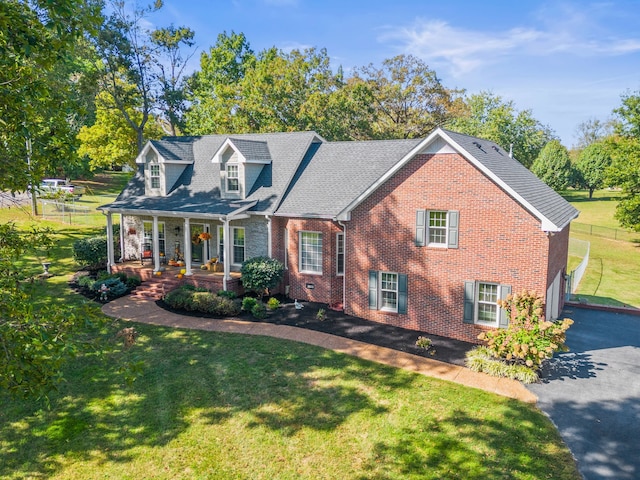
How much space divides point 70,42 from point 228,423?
9.08 meters

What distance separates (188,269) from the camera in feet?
76.5

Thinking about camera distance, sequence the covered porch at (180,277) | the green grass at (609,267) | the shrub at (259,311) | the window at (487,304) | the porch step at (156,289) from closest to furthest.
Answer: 1. the window at (487,304)
2. the shrub at (259,311)
3. the covered porch at (180,277)
4. the porch step at (156,289)
5. the green grass at (609,267)

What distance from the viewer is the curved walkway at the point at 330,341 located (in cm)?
1401

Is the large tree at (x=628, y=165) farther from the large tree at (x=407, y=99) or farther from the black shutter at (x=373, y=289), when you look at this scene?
the black shutter at (x=373, y=289)

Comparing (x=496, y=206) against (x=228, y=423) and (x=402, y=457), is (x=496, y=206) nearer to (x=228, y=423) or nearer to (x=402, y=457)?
(x=402, y=457)

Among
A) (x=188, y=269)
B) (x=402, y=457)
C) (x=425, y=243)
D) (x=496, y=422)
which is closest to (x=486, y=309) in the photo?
(x=425, y=243)

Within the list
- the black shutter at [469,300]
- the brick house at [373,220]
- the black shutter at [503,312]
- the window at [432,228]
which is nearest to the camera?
the black shutter at [503,312]

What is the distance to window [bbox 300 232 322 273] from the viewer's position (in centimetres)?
2194

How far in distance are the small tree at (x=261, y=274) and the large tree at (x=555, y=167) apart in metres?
59.4

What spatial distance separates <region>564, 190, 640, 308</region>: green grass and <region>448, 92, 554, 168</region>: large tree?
14.9 metres

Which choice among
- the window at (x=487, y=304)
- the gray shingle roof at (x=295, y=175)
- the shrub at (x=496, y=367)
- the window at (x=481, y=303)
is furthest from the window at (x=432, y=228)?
the shrub at (x=496, y=367)

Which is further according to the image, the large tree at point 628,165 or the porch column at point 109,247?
the large tree at point 628,165

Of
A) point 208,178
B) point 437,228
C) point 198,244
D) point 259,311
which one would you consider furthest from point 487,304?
point 208,178

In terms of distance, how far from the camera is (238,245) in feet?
79.2
